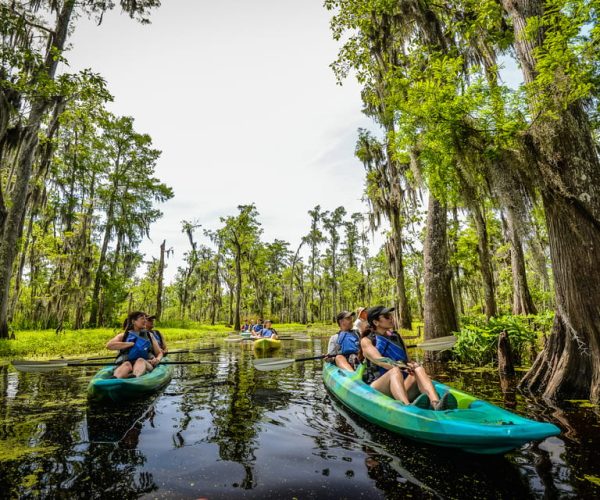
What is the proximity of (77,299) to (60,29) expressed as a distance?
13083mm

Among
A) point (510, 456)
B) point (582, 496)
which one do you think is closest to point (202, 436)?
point (510, 456)

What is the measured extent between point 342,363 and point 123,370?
438cm

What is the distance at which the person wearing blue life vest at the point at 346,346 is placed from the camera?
7297 millimetres

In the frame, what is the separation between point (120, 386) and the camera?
223 inches

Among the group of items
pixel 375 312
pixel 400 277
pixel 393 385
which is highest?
pixel 400 277

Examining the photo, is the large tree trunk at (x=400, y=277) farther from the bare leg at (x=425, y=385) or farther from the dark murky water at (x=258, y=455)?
the bare leg at (x=425, y=385)

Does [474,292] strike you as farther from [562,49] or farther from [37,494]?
[37,494]

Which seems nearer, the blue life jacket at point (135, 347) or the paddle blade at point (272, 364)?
the blue life jacket at point (135, 347)

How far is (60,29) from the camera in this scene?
40.8ft

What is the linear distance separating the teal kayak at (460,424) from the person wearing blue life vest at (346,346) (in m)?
2.30

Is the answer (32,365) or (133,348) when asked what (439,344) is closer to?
(133,348)

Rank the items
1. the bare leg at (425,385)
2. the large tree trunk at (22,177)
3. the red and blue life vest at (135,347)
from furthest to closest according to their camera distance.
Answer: the large tree trunk at (22,177) → the red and blue life vest at (135,347) → the bare leg at (425,385)

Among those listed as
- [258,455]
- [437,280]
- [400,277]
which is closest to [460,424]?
[258,455]

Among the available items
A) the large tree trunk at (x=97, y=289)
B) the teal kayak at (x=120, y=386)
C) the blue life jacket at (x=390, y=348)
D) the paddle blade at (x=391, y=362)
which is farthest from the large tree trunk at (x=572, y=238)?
the large tree trunk at (x=97, y=289)
